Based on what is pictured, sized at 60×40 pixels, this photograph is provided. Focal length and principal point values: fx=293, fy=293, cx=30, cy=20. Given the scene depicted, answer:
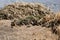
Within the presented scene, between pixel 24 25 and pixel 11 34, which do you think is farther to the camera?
pixel 24 25

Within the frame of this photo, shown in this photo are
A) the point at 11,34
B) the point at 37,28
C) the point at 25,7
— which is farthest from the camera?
the point at 25,7

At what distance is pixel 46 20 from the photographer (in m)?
15.0

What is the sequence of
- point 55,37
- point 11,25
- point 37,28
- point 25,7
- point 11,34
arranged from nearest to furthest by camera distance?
point 55,37 → point 11,34 → point 37,28 → point 11,25 → point 25,7

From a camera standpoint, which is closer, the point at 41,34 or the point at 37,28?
the point at 41,34

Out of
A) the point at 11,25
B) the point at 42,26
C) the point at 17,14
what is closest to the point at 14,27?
the point at 11,25

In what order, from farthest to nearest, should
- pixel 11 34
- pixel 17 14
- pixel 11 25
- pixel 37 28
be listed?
pixel 17 14 < pixel 11 25 < pixel 37 28 < pixel 11 34

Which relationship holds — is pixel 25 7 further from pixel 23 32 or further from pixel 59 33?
pixel 59 33

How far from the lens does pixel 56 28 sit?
42.4 ft

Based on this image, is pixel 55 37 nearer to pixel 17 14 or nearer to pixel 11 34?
pixel 11 34

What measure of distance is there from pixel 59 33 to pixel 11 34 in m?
2.39

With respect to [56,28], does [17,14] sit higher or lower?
lower

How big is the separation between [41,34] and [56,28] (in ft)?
2.34

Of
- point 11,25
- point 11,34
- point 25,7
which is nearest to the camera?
point 11,34

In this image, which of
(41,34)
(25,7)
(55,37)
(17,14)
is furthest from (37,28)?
(25,7)
